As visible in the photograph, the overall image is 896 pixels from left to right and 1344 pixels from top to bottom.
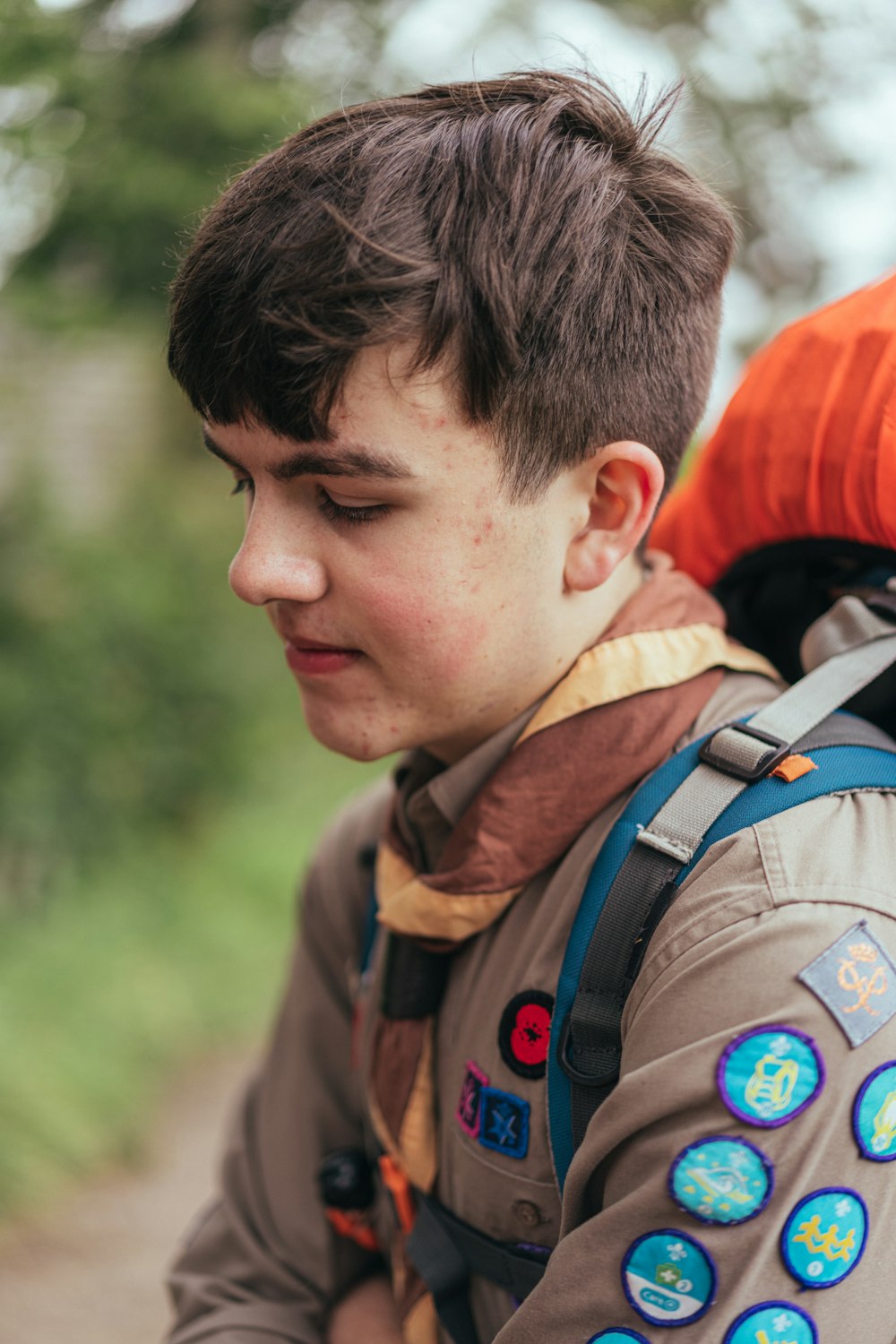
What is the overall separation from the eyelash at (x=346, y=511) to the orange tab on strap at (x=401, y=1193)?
2.81 feet

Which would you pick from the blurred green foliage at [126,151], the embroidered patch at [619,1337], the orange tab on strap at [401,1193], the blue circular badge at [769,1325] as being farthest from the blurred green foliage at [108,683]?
the blue circular badge at [769,1325]

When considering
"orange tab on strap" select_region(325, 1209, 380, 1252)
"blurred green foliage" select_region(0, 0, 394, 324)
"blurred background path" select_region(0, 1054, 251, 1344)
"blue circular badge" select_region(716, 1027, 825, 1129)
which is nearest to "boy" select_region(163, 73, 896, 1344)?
"blue circular badge" select_region(716, 1027, 825, 1129)

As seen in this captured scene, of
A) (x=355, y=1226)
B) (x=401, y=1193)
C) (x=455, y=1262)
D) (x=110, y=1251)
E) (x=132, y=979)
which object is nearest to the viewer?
(x=455, y=1262)

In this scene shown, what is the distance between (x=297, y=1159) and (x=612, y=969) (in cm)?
89

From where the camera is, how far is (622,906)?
4.26 ft

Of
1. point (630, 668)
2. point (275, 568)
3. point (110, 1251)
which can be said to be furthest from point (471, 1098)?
point (110, 1251)

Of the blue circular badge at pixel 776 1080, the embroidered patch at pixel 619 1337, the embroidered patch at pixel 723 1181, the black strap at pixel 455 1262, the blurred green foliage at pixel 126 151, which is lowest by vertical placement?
the black strap at pixel 455 1262

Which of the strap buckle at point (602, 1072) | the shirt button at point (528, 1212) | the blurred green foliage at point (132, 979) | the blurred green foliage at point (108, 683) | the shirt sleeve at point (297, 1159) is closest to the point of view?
the strap buckle at point (602, 1072)

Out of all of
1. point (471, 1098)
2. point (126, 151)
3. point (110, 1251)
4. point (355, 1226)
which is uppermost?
point (126, 151)

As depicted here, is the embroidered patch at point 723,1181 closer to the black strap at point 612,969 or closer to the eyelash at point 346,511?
the black strap at point 612,969

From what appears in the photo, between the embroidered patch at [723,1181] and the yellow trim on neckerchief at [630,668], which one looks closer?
the embroidered patch at [723,1181]

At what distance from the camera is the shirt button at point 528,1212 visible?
140 cm

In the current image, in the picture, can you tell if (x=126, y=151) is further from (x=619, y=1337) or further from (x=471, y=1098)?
(x=619, y=1337)

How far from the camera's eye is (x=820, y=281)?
8555mm
